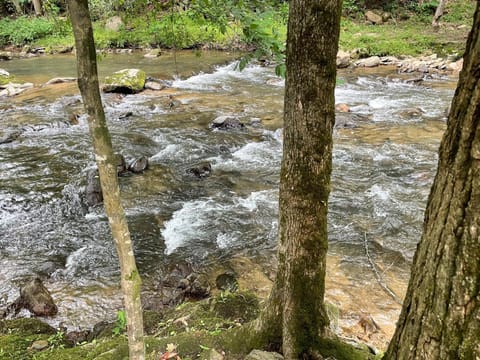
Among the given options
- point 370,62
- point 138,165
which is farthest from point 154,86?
point 370,62

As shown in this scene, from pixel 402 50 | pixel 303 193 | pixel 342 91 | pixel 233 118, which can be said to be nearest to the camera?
pixel 303 193

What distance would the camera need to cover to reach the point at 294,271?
2518mm

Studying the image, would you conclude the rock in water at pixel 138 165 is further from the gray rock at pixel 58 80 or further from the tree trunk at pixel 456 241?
the gray rock at pixel 58 80

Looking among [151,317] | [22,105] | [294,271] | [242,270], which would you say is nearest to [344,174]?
[242,270]

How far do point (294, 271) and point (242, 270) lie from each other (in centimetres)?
319

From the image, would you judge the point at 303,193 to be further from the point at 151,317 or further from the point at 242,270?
the point at 242,270

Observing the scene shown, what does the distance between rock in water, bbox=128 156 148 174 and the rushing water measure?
0.18m

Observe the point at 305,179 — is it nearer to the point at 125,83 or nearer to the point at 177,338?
the point at 177,338

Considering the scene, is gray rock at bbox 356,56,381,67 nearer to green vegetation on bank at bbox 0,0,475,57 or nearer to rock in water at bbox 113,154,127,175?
green vegetation on bank at bbox 0,0,475,57

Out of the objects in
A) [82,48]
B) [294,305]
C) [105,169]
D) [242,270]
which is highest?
[82,48]

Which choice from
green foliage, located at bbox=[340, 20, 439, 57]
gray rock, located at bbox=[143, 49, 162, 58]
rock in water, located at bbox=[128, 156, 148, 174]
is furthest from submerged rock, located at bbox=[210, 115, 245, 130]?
gray rock, located at bbox=[143, 49, 162, 58]

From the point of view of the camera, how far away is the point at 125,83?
1453 cm

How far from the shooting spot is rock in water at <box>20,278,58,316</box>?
15.8ft

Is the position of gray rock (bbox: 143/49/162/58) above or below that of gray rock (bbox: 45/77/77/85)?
above
